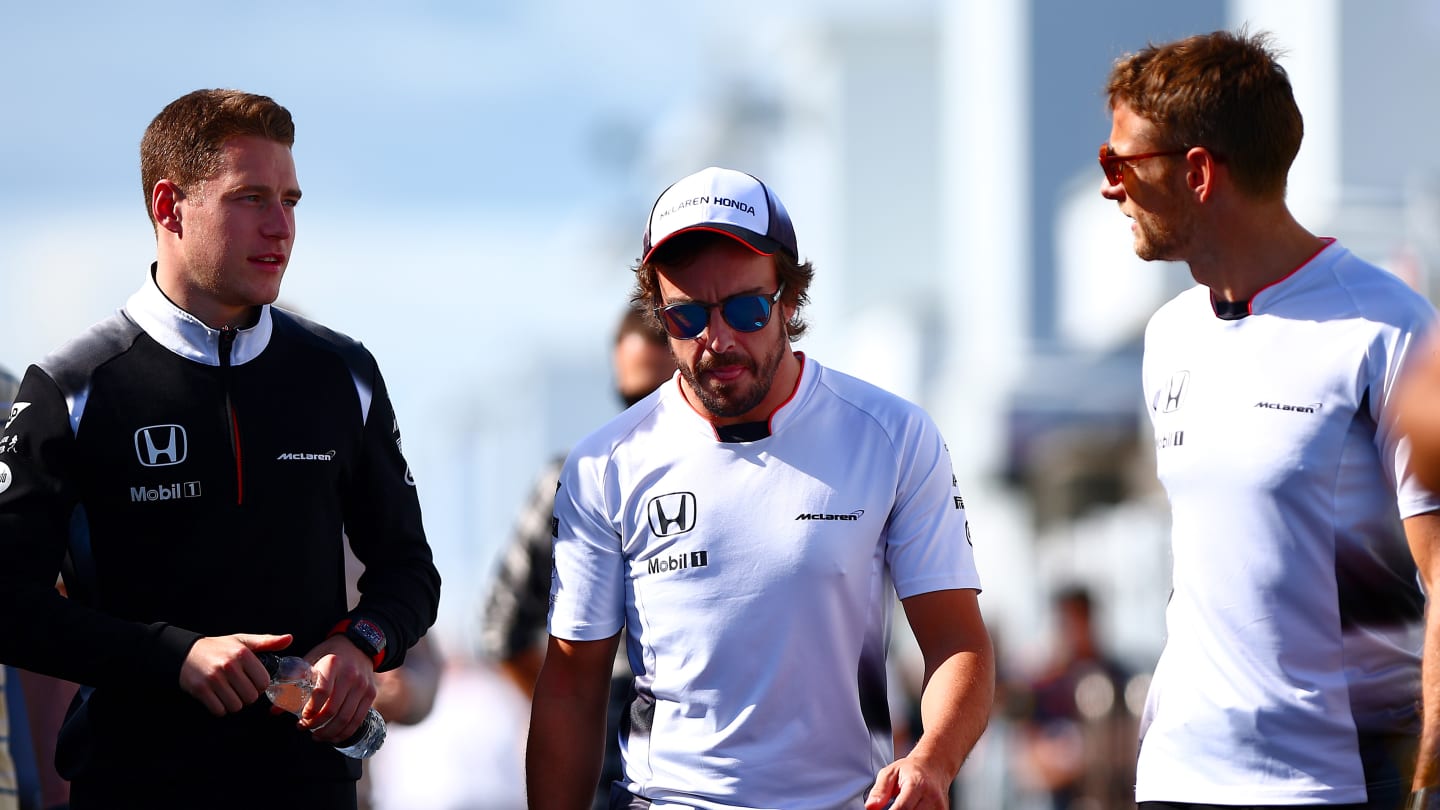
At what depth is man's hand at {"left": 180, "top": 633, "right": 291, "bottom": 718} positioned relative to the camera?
404 centimetres

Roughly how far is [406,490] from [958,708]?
1386mm

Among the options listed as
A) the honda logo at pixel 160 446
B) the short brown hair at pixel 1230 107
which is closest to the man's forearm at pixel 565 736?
the honda logo at pixel 160 446

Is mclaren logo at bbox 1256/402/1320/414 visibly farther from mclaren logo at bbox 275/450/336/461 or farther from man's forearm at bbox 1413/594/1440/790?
mclaren logo at bbox 275/450/336/461

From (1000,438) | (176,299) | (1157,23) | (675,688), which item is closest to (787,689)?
(675,688)

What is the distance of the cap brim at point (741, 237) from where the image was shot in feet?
14.5

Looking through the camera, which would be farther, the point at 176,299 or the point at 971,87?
the point at 971,87

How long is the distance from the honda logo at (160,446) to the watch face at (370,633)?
0.53 meters

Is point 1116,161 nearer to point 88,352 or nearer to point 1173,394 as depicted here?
point 1173,394

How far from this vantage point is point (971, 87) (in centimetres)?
3538

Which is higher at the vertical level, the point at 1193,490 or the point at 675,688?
the point at 1193,490

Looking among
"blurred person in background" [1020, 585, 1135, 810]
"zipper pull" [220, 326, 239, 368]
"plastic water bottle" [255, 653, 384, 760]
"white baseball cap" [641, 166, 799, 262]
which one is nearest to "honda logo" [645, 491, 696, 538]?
"white baseball cap" [641, 166, 799, 262]

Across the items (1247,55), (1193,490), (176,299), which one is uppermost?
(1247,55)

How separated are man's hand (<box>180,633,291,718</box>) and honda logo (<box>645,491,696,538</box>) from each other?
874mm

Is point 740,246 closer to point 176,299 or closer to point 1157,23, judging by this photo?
point 176,299
